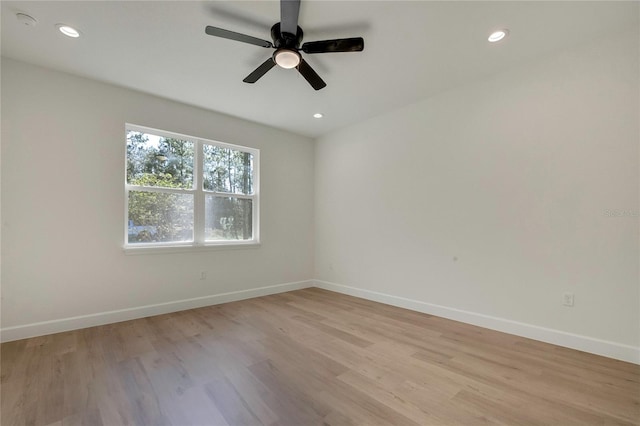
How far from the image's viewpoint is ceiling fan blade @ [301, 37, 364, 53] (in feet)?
7.06

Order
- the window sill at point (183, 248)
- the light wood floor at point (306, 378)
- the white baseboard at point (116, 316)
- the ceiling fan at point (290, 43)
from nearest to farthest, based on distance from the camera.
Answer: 1. the light wood floor at point (306, 378)
2. the ceiling fan at point (290, 43)
3. the white baseboard at point (116, 316)
4. the window sill at point (183, 248)

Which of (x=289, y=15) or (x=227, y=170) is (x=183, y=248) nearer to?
(x=227, y=170)

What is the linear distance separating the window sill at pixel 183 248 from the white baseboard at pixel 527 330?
217 cm

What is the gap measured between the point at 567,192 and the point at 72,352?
4.83 metres

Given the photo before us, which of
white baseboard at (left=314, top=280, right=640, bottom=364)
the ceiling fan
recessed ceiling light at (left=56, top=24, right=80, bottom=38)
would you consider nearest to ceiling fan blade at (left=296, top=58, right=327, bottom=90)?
the ceiling fan

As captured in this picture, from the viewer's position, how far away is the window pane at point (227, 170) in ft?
13.6

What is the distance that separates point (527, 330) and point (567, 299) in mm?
484

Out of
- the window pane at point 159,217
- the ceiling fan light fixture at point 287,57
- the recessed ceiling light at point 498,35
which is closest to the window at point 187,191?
the window pane at point 159,217

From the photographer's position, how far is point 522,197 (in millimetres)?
2904

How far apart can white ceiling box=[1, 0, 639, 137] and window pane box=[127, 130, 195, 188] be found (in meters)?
0.62

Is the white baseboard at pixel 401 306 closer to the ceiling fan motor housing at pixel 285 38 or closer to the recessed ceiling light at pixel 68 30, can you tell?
the recessed ceiling light at pixel 68 30

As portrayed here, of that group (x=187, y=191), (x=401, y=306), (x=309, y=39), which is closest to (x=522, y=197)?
(x=401, y=306)

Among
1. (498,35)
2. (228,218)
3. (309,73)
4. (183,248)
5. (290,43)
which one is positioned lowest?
(183,248)

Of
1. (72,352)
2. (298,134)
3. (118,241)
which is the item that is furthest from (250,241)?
(72,352)
